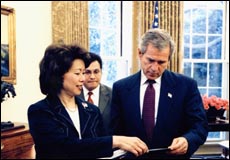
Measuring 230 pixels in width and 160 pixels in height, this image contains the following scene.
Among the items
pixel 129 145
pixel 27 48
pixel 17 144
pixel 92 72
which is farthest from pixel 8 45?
pixel 129 145

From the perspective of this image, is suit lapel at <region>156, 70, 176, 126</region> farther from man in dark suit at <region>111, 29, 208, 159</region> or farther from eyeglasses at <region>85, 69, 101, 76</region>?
eyeglasses at <region>85, 69, 101, 76</region>

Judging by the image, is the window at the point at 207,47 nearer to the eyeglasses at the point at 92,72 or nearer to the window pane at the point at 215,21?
the window pane at the point at 215,21

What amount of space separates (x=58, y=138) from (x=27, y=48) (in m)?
3.13

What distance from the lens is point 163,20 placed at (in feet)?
18.5

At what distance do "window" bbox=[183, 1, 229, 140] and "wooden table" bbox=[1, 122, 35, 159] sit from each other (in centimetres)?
348

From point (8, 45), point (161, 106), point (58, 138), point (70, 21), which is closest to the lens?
point (58, 138)

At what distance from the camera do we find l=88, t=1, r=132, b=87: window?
5602 mm

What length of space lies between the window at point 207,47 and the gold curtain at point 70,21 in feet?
6.96

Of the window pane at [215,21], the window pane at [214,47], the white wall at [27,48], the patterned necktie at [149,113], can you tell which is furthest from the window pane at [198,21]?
the patterned necktie at [149,113]

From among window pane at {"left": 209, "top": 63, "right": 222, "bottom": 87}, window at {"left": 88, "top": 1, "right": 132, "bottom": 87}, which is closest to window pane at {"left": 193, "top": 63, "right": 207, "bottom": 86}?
window pane at {"left": 209, "top": 63, "right": 222, "bottom": 87}

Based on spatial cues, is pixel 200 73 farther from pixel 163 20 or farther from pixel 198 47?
pixel 163 20

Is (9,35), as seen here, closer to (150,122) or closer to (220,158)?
(150,122)

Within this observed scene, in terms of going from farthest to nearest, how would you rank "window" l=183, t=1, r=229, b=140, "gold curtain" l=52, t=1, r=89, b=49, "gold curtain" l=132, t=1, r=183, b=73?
"window" l=183, t=1, r=229, b=140 → "gold curtain" l=132, t=1, r=183, b=73 → "gold curtain" l=52, t=1, r=89, b=49

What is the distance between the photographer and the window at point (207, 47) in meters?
6.15
